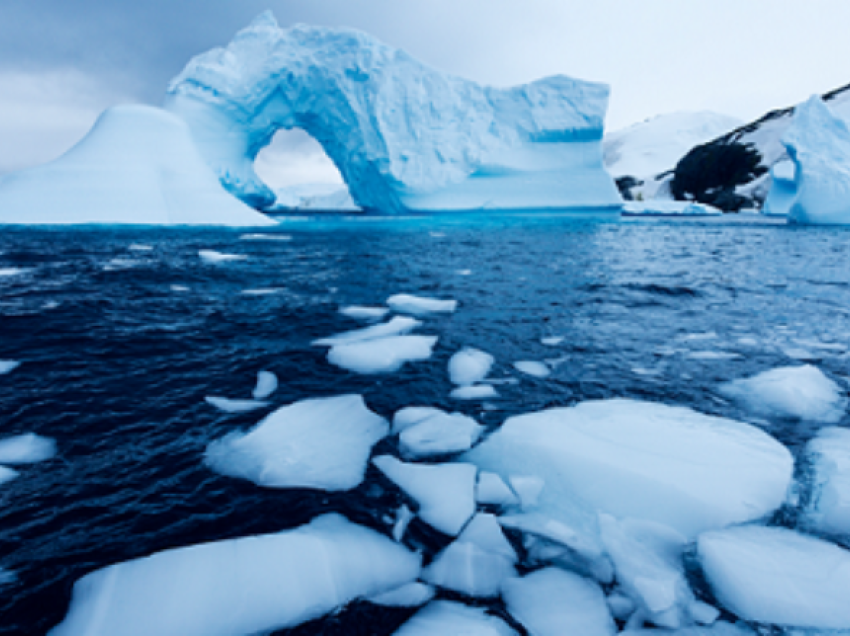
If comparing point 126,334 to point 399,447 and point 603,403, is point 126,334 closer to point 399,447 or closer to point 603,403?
point 399,447

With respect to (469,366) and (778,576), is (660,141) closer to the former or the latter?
(469,366)

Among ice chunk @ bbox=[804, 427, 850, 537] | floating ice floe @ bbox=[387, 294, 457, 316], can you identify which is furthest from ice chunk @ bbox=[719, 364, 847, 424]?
floating ice floe @ bbox=[387, 294, 457, 316]

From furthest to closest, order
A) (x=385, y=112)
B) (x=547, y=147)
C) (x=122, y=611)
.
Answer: (x=547, y=147), (x=385, y=112), (x=122, y=611)

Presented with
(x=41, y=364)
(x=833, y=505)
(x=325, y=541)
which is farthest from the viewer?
(x=41, y=364)

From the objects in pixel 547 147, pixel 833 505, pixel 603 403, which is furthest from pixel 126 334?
pixel 547 147

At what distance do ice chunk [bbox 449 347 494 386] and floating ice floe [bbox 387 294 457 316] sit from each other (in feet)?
3.86

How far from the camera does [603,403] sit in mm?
2223

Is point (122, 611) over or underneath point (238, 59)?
underneath

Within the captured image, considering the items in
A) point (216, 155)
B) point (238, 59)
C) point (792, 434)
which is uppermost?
point (238, 59)

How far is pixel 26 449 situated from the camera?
5.96ft

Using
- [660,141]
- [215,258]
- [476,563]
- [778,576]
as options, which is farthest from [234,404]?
[660,141]

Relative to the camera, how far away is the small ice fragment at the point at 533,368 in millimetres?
2711

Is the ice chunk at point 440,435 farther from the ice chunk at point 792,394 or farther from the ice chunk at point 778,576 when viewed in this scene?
the ice chunk at point 792,394

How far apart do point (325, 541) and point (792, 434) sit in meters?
2.13
